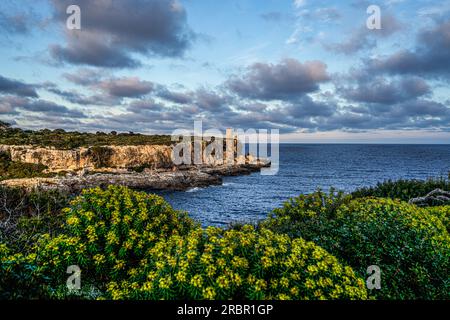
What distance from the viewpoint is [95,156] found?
58781mm

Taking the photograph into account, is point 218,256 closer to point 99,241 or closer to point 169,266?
point 169,266

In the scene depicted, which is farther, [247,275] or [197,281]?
[247,275]

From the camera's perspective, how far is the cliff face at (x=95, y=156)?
54.7 meters

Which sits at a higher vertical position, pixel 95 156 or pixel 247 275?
pixel 95 156

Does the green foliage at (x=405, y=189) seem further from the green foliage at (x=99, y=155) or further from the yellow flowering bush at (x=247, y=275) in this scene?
the green foliage at (x=99, y=155)

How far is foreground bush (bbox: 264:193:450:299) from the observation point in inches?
260

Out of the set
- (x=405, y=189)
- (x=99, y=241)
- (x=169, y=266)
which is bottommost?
(x=405, y=189)

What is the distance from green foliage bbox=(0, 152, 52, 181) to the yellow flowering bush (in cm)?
5328

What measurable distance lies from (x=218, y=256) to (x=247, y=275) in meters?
0.59

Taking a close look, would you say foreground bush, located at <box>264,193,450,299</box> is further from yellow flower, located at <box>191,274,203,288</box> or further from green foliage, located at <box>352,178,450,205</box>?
green foliage, located at <box>352,178,450,205</box>

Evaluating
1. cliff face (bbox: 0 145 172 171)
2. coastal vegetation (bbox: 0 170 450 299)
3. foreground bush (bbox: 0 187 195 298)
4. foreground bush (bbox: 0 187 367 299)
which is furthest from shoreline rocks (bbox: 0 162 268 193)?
foreground bush (bbox: 0 187 367 299)

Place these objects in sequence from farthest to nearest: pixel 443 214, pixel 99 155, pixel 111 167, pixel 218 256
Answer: pixel 111 167, pixel 99 155, pixel 443 214, pixel 218 256

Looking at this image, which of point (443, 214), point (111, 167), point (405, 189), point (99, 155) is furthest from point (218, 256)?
point (99, 155)
